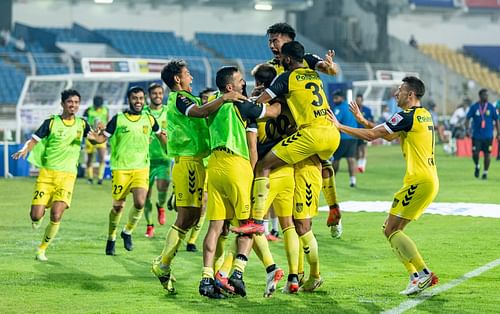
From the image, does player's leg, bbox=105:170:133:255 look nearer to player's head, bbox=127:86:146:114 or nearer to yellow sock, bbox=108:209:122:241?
yellow sock, bbox=108:209:122:241

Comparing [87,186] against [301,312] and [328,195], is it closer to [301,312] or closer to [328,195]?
[328,195]

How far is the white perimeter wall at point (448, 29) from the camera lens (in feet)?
209

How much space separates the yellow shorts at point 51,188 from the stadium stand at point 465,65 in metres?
50.0

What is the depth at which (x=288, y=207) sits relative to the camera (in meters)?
10.8

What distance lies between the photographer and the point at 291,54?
1061cm

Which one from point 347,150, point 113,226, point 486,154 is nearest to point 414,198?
point 113,226

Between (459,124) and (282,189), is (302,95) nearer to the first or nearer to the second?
(282,189)

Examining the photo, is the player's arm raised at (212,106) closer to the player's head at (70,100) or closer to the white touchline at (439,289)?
the white touchline at (439,289)

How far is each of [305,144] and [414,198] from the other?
114 centimetres

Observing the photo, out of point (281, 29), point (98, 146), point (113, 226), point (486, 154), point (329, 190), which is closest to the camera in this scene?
point (281, 29)

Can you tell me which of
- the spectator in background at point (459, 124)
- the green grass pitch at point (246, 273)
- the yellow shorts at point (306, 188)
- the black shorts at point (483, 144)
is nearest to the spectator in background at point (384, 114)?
the spectator in background at point (459, 124)

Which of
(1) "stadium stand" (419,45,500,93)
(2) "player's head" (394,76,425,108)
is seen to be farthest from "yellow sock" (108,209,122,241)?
(1) "stadium stand" (419,45,500,93)

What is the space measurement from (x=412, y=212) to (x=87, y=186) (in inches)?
644

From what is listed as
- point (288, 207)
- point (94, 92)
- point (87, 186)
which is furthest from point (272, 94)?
point (94, 92)
